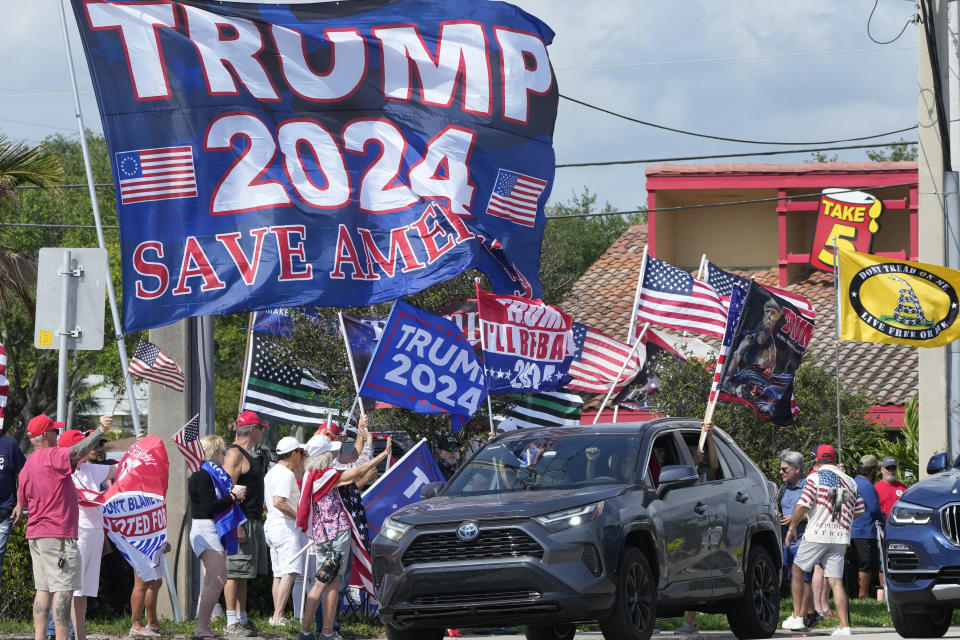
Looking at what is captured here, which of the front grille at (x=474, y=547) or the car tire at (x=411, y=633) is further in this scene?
the car tire at (x=411, y=633)

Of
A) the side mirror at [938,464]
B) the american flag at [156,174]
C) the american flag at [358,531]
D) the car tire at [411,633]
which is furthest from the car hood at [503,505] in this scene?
the american flag at [156,174]

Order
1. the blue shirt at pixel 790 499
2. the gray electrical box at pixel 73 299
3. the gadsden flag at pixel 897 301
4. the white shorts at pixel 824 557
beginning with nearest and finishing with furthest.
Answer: the gray electrical box at pixel 73 299 < the white shorts at pixel 824 557 < the blue shirt at pixel 790 499 < the gadsden flag at pixel 897 301

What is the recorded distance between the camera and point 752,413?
20859 mm

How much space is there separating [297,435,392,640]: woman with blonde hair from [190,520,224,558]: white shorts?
890 mm

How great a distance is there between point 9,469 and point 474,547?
4.19 metres

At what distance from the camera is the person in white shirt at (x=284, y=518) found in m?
12.9

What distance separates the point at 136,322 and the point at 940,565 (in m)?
7.34

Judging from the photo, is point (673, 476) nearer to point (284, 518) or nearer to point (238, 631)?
point (284, 518)

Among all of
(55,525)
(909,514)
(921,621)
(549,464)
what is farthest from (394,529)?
(921,621)

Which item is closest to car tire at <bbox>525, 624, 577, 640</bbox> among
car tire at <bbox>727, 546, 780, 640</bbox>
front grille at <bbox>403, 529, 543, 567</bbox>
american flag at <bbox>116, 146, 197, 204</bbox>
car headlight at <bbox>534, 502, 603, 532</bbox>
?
car tire at <bbox>727, 546, 780, 640</bbox>

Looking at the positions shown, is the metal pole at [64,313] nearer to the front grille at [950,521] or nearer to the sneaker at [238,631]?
the sneaker at [238,631]

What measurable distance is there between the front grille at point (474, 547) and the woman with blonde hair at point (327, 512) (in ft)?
6.79

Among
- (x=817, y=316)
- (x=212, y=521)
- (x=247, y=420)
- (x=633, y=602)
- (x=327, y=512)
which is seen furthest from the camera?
(x=817, y=316)

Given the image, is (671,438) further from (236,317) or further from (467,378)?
(236,317)
